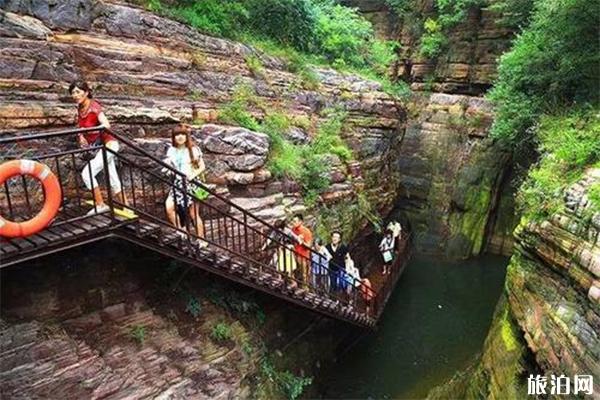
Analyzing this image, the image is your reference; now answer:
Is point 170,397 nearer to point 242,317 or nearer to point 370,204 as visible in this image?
point 242,317

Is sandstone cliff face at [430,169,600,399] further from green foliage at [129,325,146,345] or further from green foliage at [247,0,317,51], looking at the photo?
green foliage at [247,0,317,51]

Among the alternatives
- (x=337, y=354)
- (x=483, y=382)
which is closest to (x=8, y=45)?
(x=337, y=354)

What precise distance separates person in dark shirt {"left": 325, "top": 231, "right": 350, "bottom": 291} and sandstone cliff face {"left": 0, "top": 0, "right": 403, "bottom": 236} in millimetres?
1211

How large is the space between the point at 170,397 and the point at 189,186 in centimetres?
313

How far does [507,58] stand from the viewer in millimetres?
13039

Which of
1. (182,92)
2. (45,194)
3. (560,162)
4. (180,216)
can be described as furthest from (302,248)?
(560,162)

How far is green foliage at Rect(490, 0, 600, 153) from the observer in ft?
34.5

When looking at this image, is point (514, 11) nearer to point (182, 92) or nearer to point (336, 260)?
point (336, 260)

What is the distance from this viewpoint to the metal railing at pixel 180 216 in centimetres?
505

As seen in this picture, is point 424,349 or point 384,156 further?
point 384,156

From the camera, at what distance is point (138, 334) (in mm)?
6082

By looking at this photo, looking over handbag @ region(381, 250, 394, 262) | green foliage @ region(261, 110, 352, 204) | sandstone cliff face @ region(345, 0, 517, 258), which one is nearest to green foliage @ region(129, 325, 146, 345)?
green foliage @ region(261, 110, 352, 204)

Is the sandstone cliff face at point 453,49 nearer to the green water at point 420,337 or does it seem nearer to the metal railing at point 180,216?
the green water at point 420,337

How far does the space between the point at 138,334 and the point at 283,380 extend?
10.3 ft
